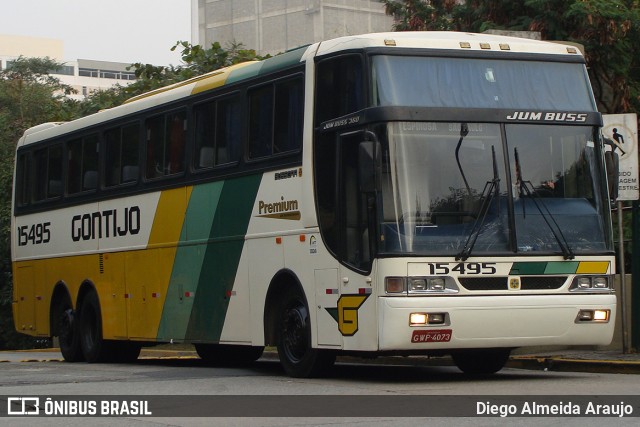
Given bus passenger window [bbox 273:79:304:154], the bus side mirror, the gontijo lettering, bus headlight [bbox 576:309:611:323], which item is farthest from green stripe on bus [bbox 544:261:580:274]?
the gontijo lettering

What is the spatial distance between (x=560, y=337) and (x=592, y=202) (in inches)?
58.5

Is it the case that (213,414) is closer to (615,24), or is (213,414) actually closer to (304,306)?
(304,306)

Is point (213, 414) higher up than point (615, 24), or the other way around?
point (615, 24)

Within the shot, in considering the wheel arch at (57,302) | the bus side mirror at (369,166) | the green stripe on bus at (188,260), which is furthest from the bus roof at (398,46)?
the wheel arch at (57,302)

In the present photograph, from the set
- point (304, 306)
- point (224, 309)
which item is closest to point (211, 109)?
point (224, 309)

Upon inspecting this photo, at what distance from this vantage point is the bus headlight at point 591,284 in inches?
531

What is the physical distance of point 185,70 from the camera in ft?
105

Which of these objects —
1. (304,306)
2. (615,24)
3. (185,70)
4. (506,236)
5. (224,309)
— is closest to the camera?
(506,236)

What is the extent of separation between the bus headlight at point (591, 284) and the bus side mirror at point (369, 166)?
2.37m

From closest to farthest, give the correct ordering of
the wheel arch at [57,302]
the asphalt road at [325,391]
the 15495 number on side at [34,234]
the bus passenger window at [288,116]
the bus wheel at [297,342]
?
the asphalt road at [325,391]
the bus wheel at [297,342]
the bus passenger window at [288,116]
the wheel arch at [57,302]
the 15495 number on side at [34,234]

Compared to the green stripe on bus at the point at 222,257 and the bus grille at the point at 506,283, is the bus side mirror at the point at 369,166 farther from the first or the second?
the green stripe on bus at the point at 222,257

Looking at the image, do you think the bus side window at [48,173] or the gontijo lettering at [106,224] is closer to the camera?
the gontijo lettering at [106,224]

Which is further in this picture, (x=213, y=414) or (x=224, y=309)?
(x=224, y=309)

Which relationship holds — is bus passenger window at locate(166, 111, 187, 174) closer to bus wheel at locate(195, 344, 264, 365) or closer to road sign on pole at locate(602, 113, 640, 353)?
bus wheel at locate(195, 344, 264, 365)
